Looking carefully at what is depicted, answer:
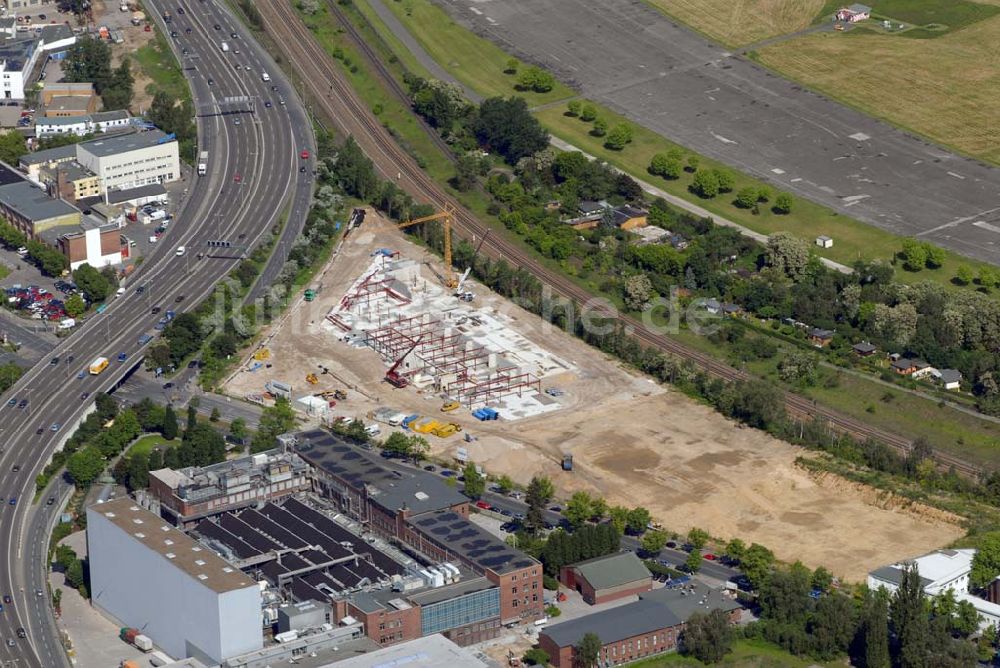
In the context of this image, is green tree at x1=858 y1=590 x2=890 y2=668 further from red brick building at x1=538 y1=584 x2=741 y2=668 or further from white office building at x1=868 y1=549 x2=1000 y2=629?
red brick building at x1=538 y1=584 x2=741 y2=668

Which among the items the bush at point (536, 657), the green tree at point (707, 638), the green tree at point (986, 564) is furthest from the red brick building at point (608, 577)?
the green tree at point (986, 564)

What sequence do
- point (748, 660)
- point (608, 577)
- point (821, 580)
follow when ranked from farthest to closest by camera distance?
point (821, 580) → point (608, 577) → point (748, 660)

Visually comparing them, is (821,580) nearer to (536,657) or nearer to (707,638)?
(707,638)

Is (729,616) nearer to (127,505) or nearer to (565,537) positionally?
(565,537)

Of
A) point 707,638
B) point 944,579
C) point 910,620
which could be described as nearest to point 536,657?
point 707,638

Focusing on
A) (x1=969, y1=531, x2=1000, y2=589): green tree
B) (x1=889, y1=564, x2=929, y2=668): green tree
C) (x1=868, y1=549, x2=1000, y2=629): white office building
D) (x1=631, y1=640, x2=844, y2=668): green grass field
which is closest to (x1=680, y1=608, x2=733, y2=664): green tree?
(x1=631, y1=640, x2=844, y2=668): green grass field
